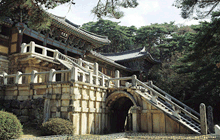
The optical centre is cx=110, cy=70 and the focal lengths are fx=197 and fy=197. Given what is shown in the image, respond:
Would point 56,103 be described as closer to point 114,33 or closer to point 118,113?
point 118,113

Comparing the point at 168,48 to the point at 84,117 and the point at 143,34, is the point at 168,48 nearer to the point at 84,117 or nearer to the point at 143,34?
the point at 143,34

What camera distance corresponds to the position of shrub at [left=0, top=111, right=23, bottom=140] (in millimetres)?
8633

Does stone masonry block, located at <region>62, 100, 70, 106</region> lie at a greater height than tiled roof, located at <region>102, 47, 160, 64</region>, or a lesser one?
lesser

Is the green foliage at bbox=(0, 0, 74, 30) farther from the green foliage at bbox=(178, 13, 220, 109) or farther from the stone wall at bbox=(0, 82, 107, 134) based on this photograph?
the green foliage at bbox=(178, 13, 220, 109)

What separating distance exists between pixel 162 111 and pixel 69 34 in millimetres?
11356

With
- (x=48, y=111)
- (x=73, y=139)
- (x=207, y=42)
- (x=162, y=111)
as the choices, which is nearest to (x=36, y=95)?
(x=48, y=111)

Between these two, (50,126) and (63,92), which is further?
(63,92)

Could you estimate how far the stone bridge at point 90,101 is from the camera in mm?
12141

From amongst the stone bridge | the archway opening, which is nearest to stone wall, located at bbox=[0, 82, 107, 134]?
the stone bridge

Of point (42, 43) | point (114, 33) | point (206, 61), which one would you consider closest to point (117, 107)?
point (206, 61)

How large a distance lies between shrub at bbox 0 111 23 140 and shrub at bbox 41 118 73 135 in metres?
1.42

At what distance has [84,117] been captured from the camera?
511 inches

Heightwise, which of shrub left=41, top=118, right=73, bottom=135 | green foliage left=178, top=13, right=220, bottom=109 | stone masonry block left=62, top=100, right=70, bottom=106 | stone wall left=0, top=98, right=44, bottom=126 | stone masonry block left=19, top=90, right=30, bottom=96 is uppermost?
green foliage left=178, top=13, right=220, bottom=109

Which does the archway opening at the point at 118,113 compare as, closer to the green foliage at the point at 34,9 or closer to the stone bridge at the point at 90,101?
the stone bridge at the point at 90,101
